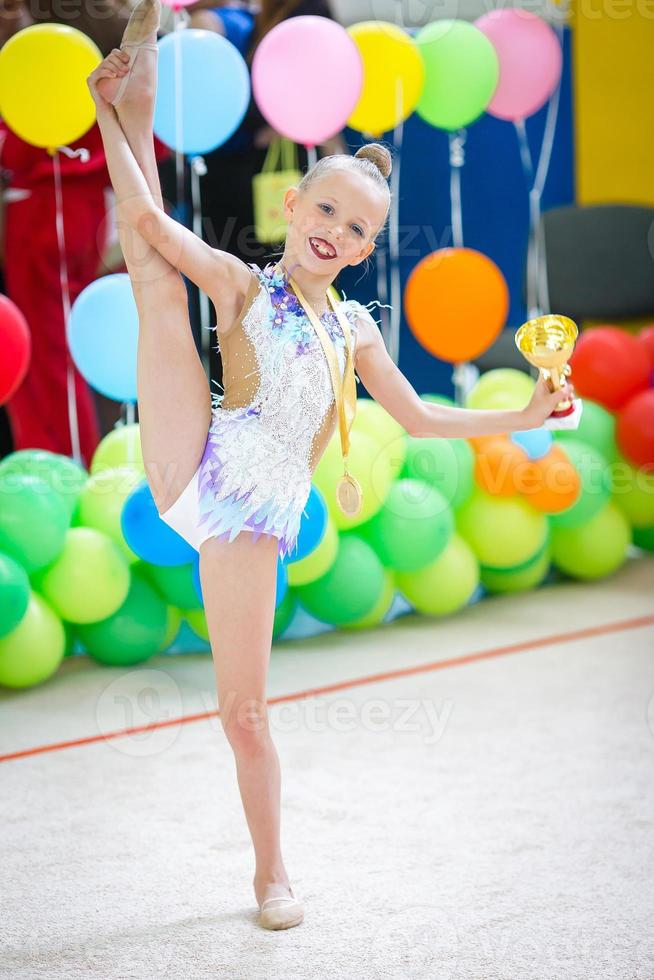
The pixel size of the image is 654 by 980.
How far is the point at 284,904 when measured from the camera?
1.56 m

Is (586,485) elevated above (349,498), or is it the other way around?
(349,498)

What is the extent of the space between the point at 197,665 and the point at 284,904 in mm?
1228

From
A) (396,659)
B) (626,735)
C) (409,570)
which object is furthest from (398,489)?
(626,735)

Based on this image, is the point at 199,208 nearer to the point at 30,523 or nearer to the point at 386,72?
the point at 386,72

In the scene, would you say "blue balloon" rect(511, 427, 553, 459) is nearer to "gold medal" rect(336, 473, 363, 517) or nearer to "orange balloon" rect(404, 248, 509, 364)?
"orange balloon" rect(404, 248, 509, 364)

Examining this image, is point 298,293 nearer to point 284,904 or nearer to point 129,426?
point 284,904

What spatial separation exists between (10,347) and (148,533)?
0.49 m

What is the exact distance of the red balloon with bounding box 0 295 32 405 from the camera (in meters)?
2.43

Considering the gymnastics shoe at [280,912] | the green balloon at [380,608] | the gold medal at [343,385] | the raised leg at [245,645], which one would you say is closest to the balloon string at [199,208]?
the green balloon at [380,608]

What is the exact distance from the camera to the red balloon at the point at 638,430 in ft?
10.8

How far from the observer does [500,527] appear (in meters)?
3.04

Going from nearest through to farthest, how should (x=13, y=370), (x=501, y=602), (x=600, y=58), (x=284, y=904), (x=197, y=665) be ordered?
(x=284, y=904), (x=13, y=370), (x=197, y=665), (x=501, y=602), (x=600, y=58)

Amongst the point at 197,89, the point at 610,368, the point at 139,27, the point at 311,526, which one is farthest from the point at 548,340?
the point at 610,368

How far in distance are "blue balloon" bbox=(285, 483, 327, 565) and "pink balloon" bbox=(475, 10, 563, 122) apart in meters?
1.41
